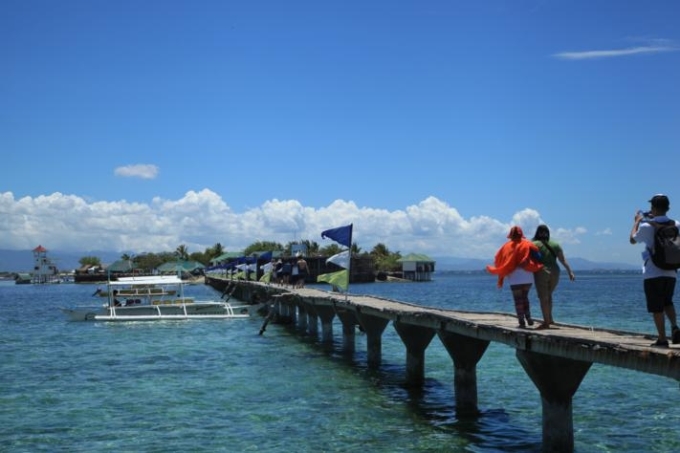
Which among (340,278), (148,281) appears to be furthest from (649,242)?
(148,281)

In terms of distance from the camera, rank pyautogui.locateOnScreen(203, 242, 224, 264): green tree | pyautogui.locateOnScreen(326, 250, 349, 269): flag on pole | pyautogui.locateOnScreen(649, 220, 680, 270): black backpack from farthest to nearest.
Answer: pyautogui.locateOnScreen(203, 242, 224, 264): green tree, pyautogui.locateOnScreen(326, 250, 349, 269): flag on pole, pyautogui.locateOnScreen(649, 220, 680, 270): black backpack

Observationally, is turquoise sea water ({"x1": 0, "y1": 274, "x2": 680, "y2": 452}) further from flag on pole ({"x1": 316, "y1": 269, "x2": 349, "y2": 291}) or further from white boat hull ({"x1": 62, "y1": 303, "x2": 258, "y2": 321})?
white boat hull ({"x1": 62, "y1": 303, "x2": 258, "y2": 321})

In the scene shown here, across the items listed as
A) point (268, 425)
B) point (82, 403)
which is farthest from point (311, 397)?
point (82, 403)

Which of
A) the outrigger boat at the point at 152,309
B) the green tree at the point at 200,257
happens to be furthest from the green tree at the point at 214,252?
the outrigger boat at the point at 152,309

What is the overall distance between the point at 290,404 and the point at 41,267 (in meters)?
163

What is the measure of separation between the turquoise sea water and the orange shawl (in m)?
2.91

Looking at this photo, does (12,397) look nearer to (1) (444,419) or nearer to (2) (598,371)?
(1) (444,419)

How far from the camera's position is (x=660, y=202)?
829 centimetres

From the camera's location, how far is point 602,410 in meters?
15.3

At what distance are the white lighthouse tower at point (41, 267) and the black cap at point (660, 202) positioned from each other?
169345 mm

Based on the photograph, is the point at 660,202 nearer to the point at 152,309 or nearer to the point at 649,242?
the point at 649,242

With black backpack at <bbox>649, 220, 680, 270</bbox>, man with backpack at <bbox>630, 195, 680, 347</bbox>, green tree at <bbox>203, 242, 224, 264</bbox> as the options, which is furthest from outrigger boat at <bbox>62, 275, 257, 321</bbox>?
green tree at <bbox>203, 242, 224, 264</bbox>

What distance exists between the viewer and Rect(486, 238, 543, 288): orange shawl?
11.3 meters

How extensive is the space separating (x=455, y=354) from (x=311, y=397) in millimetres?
3784
